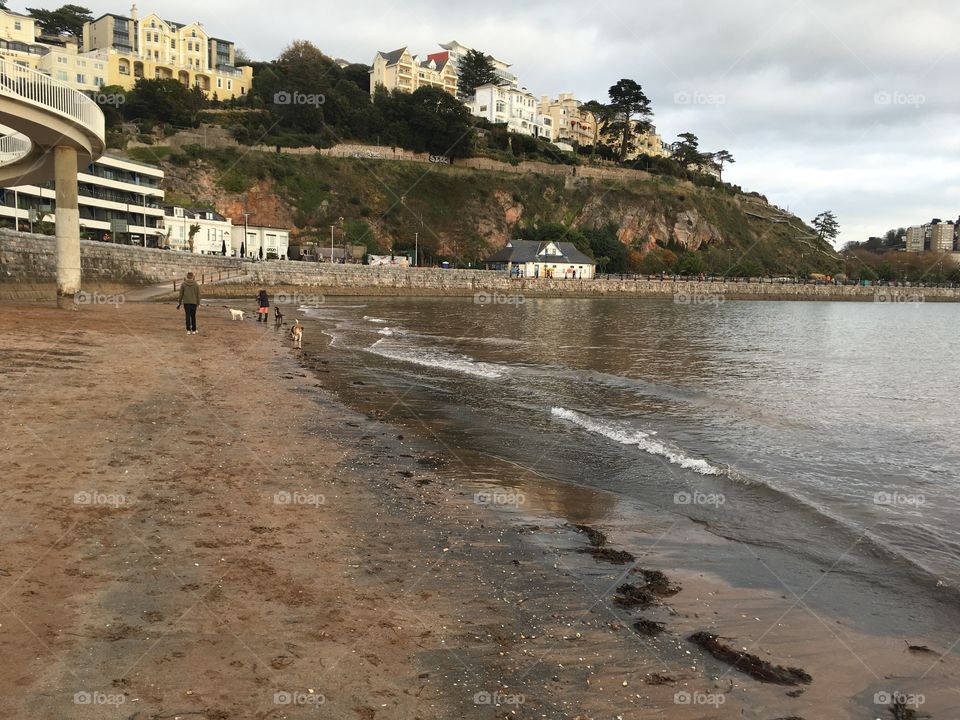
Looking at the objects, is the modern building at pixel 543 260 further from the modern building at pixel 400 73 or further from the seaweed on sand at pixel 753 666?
the seaweed on sand at pixel 753 666

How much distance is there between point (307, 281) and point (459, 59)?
10784 centimetres

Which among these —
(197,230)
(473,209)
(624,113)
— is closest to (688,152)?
(624,113)

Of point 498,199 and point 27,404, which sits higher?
point 498,199

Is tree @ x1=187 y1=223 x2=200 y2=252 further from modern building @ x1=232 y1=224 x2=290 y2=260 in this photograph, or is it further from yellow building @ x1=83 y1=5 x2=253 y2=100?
yellow building @ x1=83 y1=5 x2=253 y2=100

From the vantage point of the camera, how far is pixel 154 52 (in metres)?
120

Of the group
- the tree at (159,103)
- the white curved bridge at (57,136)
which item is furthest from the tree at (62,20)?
the white curved bridge at (57,136)

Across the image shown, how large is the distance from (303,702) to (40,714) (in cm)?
155

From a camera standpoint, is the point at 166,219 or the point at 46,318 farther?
the point at 166,219

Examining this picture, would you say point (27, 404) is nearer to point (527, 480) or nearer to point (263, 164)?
point (527, 480)

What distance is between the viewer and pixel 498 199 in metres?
119

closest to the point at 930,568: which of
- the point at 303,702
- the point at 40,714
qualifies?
the point at 303,702

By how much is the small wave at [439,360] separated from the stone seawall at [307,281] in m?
24.3

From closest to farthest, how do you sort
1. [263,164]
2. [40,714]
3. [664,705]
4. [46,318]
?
[40,714] → [664,705] → [46,318] → [263,164]

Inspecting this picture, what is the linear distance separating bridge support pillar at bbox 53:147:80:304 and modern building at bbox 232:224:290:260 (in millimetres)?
56680
